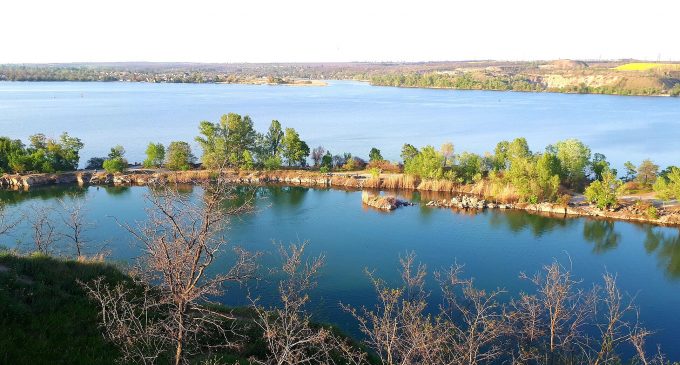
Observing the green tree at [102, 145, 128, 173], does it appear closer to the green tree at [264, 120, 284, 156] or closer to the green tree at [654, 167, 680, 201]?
the green tree at [264, 120, 284, 156]

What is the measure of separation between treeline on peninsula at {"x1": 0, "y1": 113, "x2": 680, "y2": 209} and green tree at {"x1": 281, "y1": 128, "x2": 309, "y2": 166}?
0.06m

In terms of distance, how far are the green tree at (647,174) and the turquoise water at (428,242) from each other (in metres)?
6.23

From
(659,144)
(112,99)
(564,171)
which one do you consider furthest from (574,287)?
(112,99)

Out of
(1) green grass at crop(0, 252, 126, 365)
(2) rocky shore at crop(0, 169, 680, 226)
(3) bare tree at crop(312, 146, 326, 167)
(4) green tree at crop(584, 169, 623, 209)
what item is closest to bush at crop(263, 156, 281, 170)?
(2) rocky shore at crop(0, 169, 680, 226)

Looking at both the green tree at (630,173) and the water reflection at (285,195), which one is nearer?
the water reflection at (285,195)

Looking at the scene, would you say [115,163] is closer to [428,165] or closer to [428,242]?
[428,165]

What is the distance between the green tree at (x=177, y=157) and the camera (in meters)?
30.4

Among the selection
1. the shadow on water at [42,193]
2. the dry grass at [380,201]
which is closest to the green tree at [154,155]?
the shadow on water at [42,193]

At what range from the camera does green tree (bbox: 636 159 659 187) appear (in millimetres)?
27516

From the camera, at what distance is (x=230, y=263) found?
641 inches

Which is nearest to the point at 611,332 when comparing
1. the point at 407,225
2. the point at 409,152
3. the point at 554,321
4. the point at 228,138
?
the point at 554,321

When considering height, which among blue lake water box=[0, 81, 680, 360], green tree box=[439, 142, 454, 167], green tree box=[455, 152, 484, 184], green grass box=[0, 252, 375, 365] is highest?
green grass box=[0, 252, 375, 365]

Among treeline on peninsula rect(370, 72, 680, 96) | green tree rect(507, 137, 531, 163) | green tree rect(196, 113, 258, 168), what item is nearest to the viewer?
green tree rect(507, 137, 531, 163)

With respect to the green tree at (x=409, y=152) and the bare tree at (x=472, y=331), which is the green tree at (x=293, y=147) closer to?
the green tree at (x=409, y=152)
